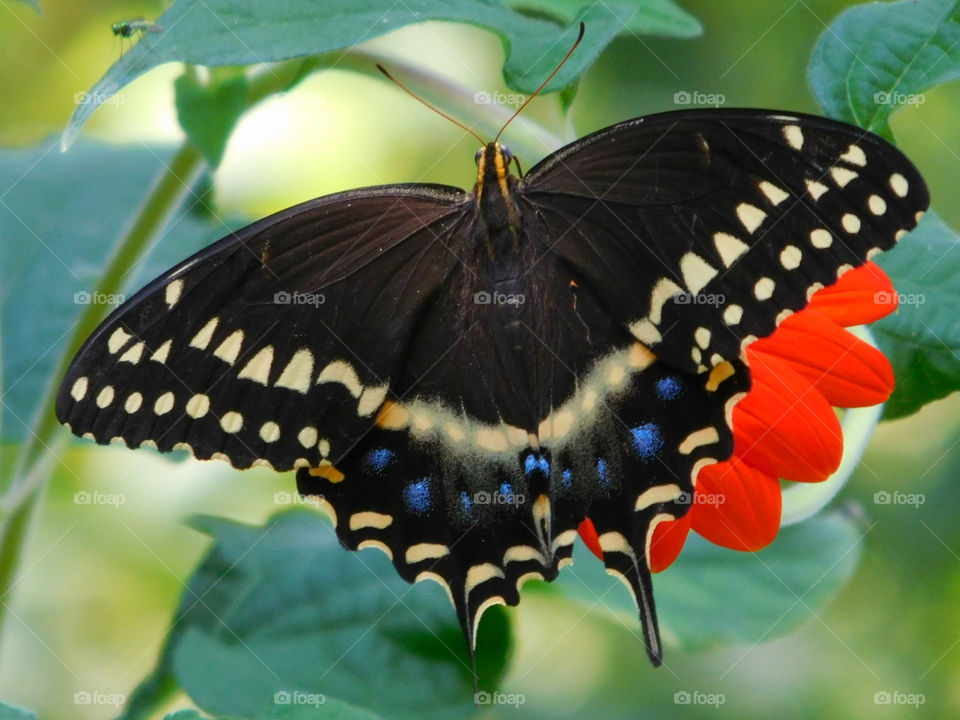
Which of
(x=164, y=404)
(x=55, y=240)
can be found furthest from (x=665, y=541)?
(x=55, y=240)

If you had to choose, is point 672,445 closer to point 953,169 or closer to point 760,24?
point 953,169

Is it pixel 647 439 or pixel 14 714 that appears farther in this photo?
pixel 647 439

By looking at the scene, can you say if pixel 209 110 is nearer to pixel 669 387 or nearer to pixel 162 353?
pixel 162 353

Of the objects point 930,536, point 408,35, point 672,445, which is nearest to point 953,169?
point 930,536

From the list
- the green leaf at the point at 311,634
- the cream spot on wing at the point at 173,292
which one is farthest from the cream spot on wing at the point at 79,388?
the green leaf at the point at 311,634

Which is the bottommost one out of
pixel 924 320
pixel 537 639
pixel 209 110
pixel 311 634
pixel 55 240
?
pixel 537 639

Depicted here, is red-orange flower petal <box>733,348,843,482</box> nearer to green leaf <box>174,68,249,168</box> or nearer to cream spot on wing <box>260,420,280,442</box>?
cream spot on wing <box>260,420,280,442</box>

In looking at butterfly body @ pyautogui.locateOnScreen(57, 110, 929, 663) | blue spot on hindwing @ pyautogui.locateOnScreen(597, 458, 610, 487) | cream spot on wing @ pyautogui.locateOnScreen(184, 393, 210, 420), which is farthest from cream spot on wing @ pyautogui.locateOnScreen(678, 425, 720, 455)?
cream spot on wing @ pyautogui.locateOnScreen(184, 393, 210, 420)

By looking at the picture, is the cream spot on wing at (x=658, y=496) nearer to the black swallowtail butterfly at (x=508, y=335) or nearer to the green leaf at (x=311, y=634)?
the black swallowtail butterfly at (x=508, y=335)
